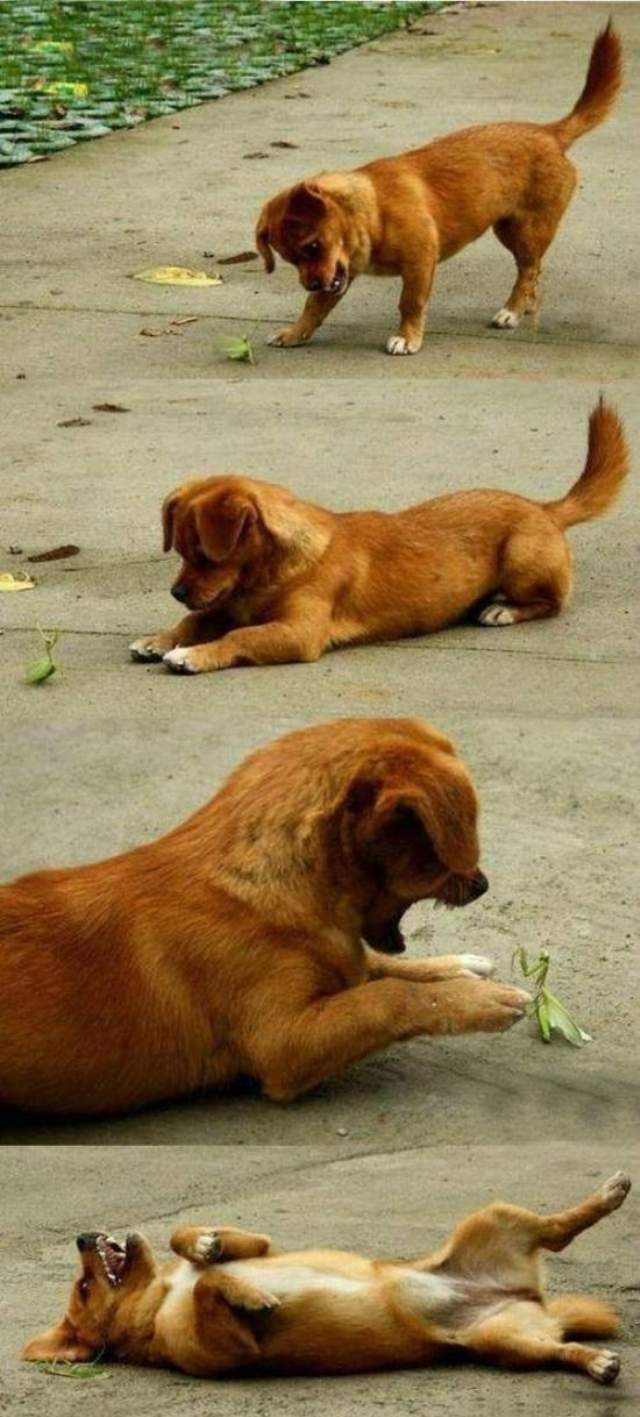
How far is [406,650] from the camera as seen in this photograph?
26.2 ft

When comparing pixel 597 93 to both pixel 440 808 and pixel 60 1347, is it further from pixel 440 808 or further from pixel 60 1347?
pixel 60 1347

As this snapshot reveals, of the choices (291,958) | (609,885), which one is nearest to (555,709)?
(609,885)

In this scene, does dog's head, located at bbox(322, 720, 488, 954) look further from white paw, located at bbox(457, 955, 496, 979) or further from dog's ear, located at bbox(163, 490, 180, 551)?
dog's ear, located at bbox(163, 490, 180, 551)

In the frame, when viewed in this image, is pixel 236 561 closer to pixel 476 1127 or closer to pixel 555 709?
pixel 555 709

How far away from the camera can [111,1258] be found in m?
4.42

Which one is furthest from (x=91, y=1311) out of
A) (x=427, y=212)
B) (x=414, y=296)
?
(x=427, y=212)

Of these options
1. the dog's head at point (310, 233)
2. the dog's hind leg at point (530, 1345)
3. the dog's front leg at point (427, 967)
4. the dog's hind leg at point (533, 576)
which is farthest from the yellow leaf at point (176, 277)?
the dog's hind leg at point (530, 1345)

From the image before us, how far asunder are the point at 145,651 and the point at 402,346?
3.70 meters

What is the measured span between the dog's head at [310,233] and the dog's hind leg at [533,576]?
2706 mm

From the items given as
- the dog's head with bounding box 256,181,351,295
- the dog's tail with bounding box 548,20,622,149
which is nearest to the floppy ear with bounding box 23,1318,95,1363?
the dog's head with bounding box 256,181,351,295

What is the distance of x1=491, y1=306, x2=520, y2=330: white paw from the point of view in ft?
38.0

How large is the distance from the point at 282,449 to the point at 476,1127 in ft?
15.1

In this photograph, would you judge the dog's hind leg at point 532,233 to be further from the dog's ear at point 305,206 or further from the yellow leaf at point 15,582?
the yellow leaf at point 15,582

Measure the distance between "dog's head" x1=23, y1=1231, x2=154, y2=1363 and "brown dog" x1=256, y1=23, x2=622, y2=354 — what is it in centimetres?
675
